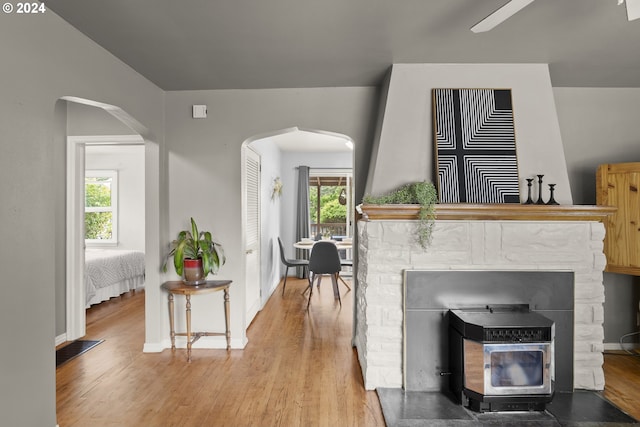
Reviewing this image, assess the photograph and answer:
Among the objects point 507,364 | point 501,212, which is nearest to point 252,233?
point 501,212

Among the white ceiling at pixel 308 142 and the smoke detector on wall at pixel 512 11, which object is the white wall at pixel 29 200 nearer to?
the smoke detector on wall at pixel 512 11

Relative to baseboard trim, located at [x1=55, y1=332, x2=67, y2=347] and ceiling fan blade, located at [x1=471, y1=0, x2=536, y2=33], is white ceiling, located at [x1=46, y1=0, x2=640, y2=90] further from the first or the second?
baseboard trim, located at [x1=55, y1=332, x2=67, y2=347]

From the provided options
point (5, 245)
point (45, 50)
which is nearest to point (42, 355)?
point (5, 245)

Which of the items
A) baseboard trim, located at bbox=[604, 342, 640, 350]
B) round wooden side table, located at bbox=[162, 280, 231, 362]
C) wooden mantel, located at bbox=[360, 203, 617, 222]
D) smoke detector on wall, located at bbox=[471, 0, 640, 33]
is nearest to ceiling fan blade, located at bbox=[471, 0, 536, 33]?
smoke detector on wall, located at bbox=[471, 0, 640, 33]

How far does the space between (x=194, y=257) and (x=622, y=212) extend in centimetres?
379

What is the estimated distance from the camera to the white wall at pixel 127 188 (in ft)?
22.3

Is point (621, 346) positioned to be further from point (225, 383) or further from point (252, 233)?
point (252, 233)

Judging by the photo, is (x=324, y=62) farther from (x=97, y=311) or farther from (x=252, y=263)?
(x=97, y=311)

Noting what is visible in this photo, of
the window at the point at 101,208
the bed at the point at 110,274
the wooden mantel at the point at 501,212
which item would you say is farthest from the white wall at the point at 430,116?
the window at the point at 101,208

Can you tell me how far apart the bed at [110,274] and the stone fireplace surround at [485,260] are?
3.79m

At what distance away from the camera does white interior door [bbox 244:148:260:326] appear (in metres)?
4.23

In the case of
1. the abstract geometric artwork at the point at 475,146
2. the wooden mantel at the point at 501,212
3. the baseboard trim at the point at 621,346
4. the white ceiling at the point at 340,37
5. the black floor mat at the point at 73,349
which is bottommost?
the black floor mat at the point at 73,349

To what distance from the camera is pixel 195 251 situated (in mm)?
3273

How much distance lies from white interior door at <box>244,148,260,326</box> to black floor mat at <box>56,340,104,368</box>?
1587 millimetres
